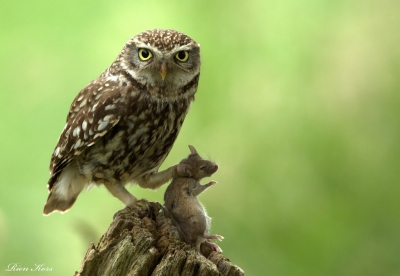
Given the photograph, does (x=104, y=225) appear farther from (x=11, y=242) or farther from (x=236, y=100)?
(x=236, y=100)

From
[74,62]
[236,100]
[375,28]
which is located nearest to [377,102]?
[375,28]

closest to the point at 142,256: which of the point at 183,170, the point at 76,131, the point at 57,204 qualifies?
the point at 183,170

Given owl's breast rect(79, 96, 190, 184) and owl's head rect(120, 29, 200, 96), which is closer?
owl's head rect(120, 29, 200, 96)

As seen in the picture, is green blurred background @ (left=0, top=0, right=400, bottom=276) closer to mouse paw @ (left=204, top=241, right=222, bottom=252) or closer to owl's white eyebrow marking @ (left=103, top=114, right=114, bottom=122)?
owl's white eyebrow marking @ (left=103, top=114, right=114, bottom=122)

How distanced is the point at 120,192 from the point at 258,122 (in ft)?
4.50

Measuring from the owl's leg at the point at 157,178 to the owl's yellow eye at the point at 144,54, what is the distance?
0.63 meters

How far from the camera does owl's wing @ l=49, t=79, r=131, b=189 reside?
10.1 feet

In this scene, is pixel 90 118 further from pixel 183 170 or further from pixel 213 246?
pixel 213 246

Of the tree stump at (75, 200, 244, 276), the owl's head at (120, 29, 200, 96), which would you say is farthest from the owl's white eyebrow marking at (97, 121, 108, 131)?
the tree stump at (75, 200, 244, 276)

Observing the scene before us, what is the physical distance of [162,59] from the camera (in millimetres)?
2998

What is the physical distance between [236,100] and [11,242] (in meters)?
1.89

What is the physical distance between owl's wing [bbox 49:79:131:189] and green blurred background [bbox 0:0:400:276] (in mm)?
791

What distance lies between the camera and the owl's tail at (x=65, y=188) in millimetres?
3342

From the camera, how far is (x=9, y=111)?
4.32 metres
